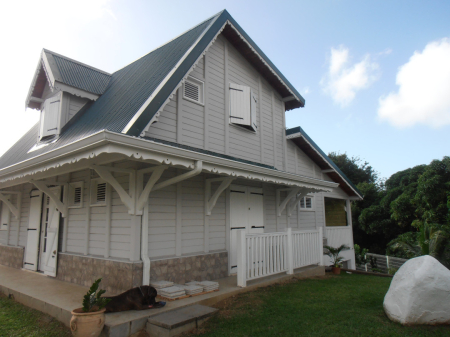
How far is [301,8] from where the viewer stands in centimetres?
1045

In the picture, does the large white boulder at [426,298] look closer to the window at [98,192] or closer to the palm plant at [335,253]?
the palm plant at [335,253]

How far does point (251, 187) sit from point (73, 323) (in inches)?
231

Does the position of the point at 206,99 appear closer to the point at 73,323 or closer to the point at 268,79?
the point at 268,79

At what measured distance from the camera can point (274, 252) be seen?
25.5 ft

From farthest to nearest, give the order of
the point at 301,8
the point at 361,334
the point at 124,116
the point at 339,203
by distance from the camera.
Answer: the point at 339,203, the point at 301,8, the point at 124,116, the point at 361,334

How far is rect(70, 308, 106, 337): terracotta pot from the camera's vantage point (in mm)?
4102

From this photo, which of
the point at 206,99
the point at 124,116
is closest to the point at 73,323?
the point at 124,116

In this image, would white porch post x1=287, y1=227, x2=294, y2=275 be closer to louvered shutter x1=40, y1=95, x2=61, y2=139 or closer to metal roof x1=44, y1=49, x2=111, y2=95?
metal roof x1=44, y1=49, x2=111, y2=95

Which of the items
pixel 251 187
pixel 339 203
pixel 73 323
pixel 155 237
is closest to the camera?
pixel 73 323

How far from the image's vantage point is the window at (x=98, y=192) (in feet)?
22.6

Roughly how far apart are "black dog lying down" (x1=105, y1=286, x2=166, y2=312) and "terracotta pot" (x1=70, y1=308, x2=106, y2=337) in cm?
64

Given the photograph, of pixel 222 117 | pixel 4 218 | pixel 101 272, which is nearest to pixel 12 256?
pixel 4 218

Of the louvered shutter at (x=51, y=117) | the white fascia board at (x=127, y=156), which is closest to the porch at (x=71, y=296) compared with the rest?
the white fascia board at (x=127, y=156)

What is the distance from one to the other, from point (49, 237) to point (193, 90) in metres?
5.29
